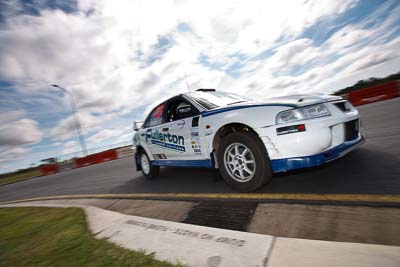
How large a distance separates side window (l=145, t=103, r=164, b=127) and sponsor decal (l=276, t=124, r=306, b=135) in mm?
2517

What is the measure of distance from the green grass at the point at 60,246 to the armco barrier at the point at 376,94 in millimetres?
13345

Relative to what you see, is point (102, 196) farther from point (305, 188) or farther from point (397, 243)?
point (397, 243)

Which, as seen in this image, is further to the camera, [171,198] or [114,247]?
[171,198]

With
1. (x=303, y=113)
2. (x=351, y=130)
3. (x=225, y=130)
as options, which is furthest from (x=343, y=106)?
(x=225, y=130)

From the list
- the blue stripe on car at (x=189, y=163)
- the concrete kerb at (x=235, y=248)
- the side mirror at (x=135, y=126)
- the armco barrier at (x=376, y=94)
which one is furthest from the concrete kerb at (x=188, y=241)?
the armco barrier at (x=376, y=94)

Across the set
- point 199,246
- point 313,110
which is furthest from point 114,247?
point 313,110

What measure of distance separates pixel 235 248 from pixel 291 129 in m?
1.41

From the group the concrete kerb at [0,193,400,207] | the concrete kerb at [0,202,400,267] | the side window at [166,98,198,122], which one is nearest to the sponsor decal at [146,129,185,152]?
the side window at [166,98,198,122]

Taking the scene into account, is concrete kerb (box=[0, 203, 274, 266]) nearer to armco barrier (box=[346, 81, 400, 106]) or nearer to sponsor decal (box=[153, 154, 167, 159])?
sponsor decal (box=[153, 154, 167, 159])

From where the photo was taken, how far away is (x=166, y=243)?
1992 millimetres

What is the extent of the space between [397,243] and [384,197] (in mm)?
747

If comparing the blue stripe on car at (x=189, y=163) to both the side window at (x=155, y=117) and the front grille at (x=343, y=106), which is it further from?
the front grille at (x=343, y=106)

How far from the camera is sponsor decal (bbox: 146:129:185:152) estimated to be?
150 inches

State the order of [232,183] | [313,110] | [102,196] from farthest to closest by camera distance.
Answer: [102,196]
[232,183]
[313,110]
